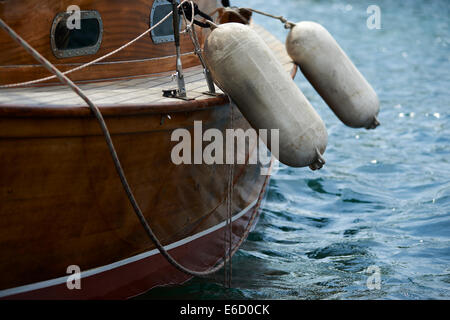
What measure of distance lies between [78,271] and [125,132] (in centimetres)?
100

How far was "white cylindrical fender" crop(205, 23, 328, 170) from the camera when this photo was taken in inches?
172

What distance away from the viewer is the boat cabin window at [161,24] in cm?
514

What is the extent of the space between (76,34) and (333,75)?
2.26m

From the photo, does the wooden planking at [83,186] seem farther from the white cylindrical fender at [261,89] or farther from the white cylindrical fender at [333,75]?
the white cylindrical fender at [333,75]

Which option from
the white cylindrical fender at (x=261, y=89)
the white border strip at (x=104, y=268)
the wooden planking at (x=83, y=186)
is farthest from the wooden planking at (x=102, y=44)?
the white border strip at (x=104, y=268)

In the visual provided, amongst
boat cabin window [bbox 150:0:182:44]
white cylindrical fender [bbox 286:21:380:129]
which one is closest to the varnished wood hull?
boat cabin window [bbox 150:0:182:44]

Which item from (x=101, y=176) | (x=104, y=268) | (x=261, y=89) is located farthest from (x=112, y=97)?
(x=104, y=268)

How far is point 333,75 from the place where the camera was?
563 cm

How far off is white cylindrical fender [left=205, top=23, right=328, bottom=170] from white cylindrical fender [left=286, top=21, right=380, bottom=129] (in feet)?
4.10

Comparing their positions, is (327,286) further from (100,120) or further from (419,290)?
(100,120)

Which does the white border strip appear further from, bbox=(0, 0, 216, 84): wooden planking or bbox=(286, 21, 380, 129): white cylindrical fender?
bbox=(286, 21, 380, 129): white cylindrical fender

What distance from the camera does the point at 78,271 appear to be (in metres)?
4.27

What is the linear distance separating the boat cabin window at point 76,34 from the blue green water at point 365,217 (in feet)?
6.23
